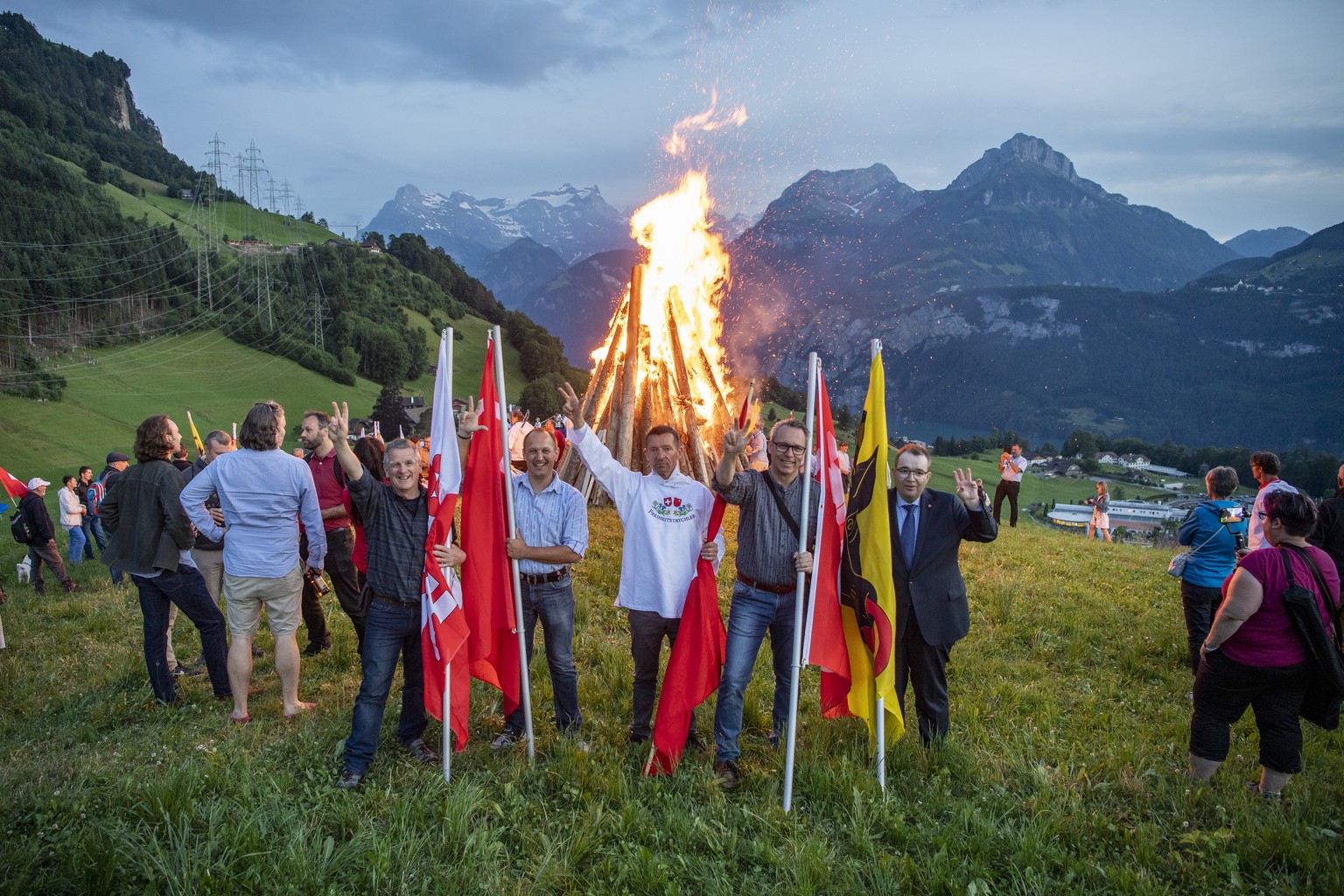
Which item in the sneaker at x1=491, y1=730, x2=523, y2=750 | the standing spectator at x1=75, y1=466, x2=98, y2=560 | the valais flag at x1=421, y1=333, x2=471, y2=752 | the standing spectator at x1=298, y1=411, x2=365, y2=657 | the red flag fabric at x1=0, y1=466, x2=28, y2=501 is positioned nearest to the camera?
the valais flag at x1=421, y1=333, x2=471, y2=752

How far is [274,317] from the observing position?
277 feet

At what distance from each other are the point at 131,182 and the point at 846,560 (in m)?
133

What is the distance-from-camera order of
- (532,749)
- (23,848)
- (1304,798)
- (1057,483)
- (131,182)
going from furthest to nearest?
(131,182), (1057,483), (532,749), (1304,798), (23,848)

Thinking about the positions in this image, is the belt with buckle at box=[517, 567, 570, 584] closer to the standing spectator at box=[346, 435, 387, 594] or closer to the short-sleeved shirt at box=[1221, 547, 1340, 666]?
the standing spectator at box=[346, 435, 387, 594]

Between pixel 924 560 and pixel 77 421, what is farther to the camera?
pixel 77 421

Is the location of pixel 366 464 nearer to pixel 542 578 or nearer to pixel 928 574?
pixel 542 578

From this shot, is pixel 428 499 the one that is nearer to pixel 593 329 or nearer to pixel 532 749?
pixel 532 749

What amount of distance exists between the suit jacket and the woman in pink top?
1610 millimetres

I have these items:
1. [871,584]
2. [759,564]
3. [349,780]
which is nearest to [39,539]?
[349,780]

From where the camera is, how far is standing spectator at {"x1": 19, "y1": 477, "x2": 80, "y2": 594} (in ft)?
38.2

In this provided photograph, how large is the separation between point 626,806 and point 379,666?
6.84 ft

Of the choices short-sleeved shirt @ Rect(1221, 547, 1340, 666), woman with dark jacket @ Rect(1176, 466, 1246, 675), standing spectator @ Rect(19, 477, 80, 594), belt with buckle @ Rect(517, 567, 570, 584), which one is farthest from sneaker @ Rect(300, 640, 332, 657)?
woman with dark jacket @ Rect(1176, 466, 1246, 675)

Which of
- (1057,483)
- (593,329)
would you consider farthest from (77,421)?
(593,329)

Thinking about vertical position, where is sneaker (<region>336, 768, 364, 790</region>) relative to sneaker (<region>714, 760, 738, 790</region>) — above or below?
above
